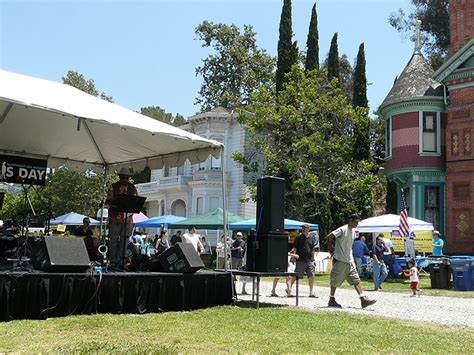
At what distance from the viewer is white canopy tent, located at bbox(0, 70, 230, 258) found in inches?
373

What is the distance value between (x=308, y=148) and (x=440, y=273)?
12.8 m

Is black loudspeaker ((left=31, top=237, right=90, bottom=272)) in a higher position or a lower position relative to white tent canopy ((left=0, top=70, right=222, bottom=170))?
lower

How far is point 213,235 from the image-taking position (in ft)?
134

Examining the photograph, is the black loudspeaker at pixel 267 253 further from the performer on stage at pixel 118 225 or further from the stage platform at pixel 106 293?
the performer on stage at pixel 118 225

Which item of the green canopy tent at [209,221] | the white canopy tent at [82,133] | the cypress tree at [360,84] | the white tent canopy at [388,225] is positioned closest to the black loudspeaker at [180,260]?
the white canopy tent at [82,133]

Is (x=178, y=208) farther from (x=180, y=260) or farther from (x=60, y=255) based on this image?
(x=60, y=255)

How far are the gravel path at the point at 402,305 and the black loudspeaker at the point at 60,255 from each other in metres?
4.71

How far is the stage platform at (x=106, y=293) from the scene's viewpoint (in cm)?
796

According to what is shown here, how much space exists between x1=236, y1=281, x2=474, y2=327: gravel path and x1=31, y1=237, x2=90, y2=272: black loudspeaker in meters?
4.71

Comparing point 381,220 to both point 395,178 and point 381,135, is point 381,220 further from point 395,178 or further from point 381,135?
point 381,135

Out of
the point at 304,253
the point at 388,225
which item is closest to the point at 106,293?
→ the point at 304,253

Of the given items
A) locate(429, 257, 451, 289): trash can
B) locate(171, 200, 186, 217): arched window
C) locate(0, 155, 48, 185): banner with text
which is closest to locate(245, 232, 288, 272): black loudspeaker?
locate(0, 155, 48, 185): banner with text

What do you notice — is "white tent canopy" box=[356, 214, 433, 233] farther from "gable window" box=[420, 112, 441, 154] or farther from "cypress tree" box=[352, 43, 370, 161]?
"cypress tree" box=[352, 43, 370, 161]

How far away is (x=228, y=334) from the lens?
7410 millimetres
